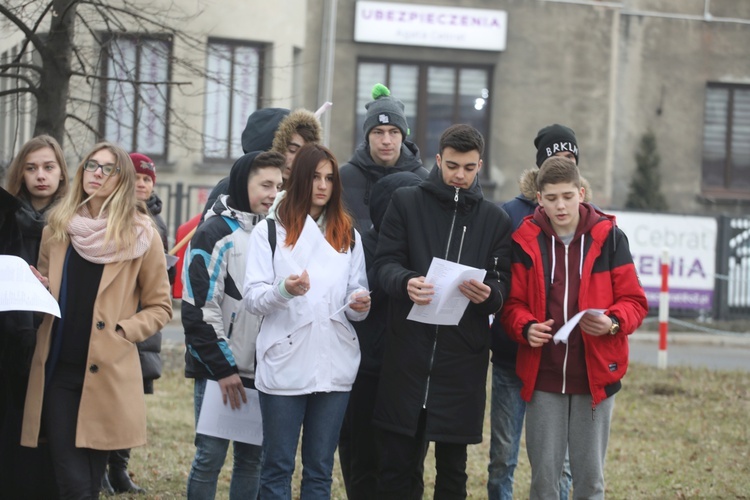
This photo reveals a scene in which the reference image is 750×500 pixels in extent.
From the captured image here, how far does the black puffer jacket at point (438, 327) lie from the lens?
18.2 ft

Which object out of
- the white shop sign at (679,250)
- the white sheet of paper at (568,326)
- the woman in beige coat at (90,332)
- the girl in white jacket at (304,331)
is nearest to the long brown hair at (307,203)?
the girl in white jacket at (304,331)

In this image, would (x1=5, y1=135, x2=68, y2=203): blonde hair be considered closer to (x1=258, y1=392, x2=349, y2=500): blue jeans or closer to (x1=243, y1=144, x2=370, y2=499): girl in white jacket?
(x1=243, y1=144, x2=370, y2=499): girl in white jacket

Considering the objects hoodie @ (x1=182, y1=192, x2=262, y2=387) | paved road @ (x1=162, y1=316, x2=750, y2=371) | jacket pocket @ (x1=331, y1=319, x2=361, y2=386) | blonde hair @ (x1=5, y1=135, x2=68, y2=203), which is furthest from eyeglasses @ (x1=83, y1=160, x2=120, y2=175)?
paved road @ (x1=162, y1=316, x2=750, y2=371)

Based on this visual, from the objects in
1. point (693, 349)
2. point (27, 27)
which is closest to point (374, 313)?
point (27, 27)

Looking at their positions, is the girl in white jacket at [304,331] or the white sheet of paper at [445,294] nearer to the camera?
the white sheet of paper at [445,294]

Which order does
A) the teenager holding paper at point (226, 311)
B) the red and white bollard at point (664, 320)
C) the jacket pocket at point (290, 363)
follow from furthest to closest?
the red and white bollard at point (664, 320) < the teenager holding paper at point (226, 311) < the jacket pocket at point (290, 363)

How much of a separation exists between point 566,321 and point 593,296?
180 millimetres

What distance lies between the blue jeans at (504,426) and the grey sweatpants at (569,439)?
614 millimetres

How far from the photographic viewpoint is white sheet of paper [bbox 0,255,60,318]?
16.5 ft

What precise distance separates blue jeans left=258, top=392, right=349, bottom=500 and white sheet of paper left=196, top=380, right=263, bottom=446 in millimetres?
233

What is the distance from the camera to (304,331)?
18.1ft

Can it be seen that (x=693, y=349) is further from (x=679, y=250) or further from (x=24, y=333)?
(x=24, y=333)

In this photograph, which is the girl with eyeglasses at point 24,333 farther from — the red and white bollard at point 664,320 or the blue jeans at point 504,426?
the red and white bollard at point 664,320

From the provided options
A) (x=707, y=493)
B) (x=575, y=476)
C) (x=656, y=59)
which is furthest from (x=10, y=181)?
(x=656, y=59)
